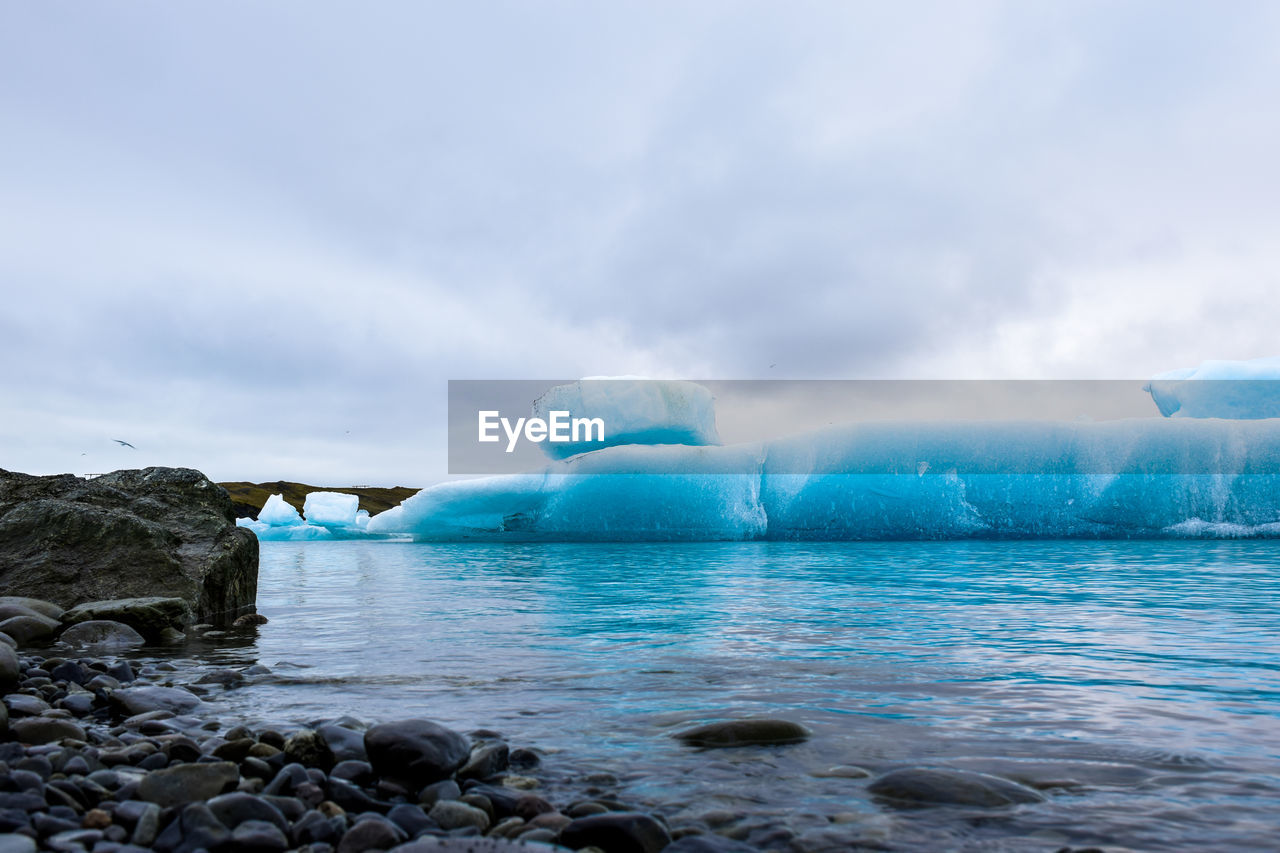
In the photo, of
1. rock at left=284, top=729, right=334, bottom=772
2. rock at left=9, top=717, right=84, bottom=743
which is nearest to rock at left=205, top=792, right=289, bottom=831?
rock at left=284, top=729, right=334, bottom=772

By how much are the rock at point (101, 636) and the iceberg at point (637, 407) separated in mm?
17490

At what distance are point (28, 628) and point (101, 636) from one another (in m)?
0.42

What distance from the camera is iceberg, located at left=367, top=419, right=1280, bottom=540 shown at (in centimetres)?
1970

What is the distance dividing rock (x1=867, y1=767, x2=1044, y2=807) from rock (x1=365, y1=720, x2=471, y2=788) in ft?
4.57

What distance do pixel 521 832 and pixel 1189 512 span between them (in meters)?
22.6

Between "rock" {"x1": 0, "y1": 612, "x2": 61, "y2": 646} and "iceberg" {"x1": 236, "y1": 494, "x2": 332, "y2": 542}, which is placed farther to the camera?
"iceberg" {"x1": 236, "y1": 494, "x2": 332, "y2": 542}

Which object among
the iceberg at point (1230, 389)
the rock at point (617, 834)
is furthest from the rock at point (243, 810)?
Answer: the iceberg at point (1230, 389)

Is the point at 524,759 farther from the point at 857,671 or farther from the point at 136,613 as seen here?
the point at 136,613

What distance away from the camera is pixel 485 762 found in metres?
2.76

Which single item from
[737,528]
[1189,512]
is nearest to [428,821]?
[737,528]

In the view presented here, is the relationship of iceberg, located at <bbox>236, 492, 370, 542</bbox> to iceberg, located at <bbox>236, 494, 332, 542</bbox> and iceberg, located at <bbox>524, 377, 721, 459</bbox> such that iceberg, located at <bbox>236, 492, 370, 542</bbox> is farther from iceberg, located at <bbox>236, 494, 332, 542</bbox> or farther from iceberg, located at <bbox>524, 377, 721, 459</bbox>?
iceberg, located at <bbox>524, 377, 721, 459</bbox>

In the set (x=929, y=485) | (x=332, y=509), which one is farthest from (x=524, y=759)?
(x=332, y=509)

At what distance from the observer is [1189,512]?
65.7 ft

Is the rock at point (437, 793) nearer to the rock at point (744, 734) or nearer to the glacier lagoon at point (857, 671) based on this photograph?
the glacier lagoon at point (857, 671)
